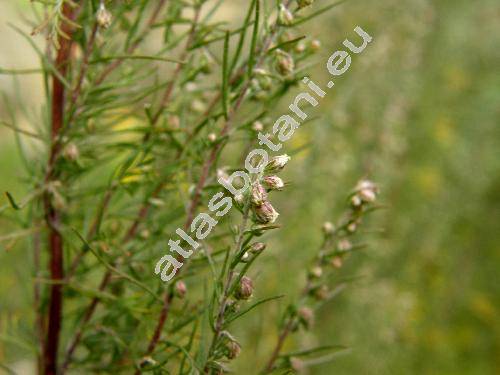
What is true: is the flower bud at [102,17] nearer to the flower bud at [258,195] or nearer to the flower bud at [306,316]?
the flower bud at [258,195]

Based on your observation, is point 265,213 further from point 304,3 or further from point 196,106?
point 196,106

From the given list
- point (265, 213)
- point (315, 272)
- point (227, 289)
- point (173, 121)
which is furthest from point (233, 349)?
point (173, 121)

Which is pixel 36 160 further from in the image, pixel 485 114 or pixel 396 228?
pixel 485 114

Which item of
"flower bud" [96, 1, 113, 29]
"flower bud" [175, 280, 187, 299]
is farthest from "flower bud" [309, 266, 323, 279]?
"flower bud" [96, 1, 113, 29]

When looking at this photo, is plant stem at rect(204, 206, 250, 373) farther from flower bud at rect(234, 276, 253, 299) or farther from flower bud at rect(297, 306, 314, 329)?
flower bud at rect(297, 306, 314, 329)

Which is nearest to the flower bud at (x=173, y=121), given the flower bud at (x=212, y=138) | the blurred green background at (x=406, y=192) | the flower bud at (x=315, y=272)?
the flower bud at (x=212, y=138)

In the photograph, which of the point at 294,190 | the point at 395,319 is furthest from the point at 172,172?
the point at 395,319

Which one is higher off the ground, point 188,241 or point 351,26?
point 351,26
